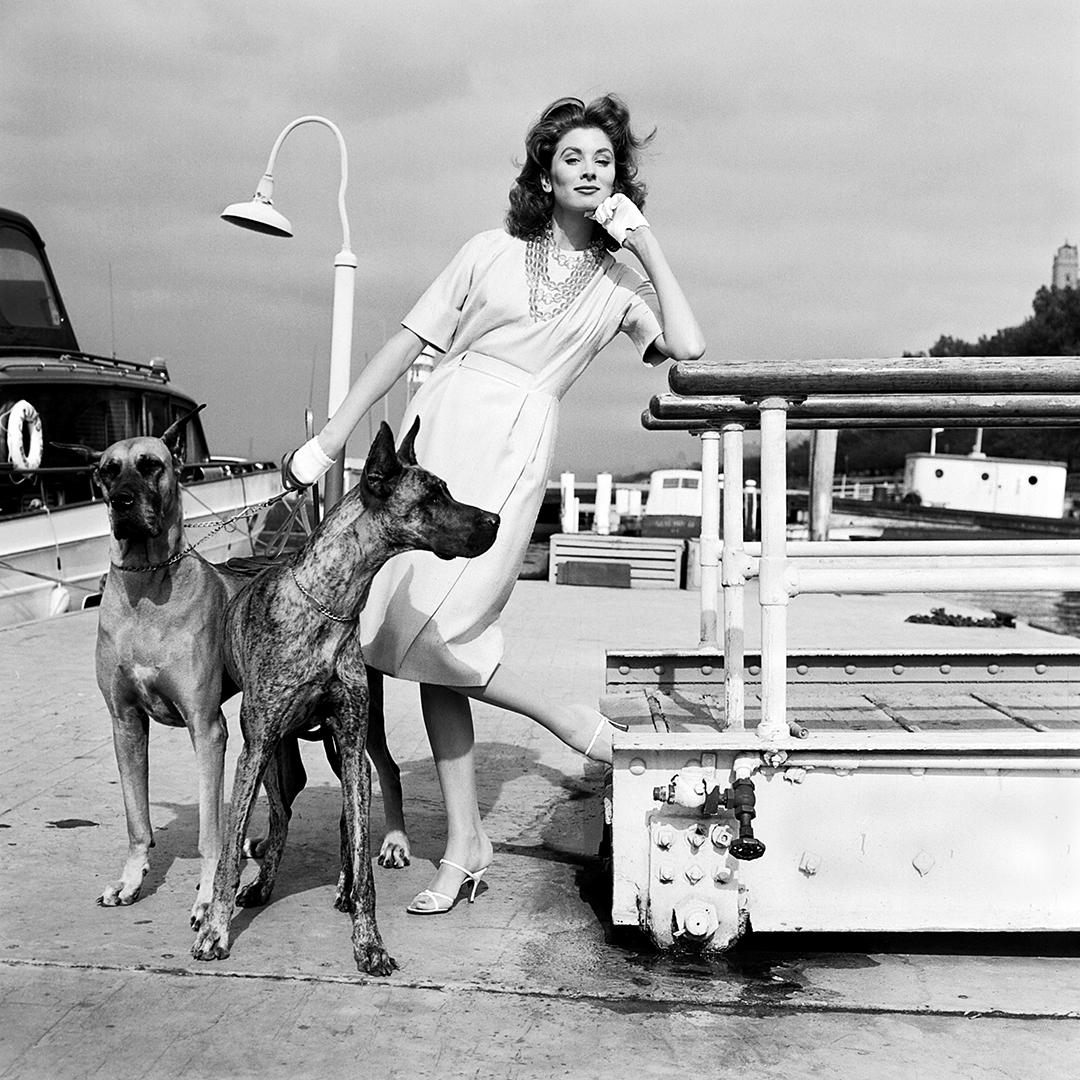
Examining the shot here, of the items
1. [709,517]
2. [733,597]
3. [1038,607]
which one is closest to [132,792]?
[733,597]

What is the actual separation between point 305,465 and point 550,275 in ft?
3.05

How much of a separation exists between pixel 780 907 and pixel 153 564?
6.48 ft

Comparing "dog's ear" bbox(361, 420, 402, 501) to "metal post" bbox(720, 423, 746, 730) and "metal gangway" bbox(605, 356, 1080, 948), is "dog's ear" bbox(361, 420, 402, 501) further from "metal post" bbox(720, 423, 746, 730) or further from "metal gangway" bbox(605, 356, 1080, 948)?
"metal post" bbox(720, 423, 746, 730)

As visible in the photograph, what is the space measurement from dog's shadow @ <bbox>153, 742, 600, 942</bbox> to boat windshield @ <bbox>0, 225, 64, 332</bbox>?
1119 centimetres

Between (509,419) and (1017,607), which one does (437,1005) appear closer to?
(509,419)

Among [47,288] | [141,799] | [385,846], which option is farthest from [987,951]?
[47,288]

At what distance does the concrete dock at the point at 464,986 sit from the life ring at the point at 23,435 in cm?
831

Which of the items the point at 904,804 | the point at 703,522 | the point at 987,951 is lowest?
the point at 987,951

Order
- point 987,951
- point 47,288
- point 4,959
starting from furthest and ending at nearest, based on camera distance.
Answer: point 47,288 < point 987,951 < point 4,959

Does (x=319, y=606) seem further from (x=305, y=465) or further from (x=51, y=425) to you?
(x=51, y=425)

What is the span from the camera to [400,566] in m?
3.88

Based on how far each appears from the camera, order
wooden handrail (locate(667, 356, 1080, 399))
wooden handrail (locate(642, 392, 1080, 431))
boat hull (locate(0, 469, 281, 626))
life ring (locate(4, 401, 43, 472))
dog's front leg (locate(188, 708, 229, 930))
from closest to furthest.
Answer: wooden handrail (locate(667, 356, 1080, 399)), dog's front leg (locate(188, 708, 229, 930)), wooden handrail (locate(642, 392, 1080, 431)), life ring (locate(4, 401, 43, 472)), boat hull (locate(0, 469, 281, 626))

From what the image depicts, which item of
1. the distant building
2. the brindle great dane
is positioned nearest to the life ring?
the brindle great dane

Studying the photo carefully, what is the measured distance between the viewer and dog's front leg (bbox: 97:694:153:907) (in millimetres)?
3850
